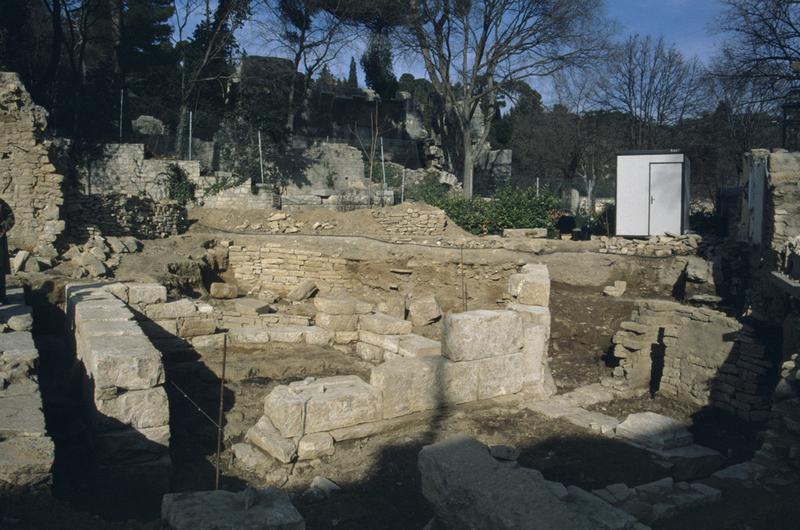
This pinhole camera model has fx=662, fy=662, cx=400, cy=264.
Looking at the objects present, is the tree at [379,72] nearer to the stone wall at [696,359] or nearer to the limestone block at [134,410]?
the stone wall at [696,359]

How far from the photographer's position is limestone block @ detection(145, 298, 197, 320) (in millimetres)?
9430

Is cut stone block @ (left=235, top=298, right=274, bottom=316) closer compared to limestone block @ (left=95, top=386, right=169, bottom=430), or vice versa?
limestone block @ (left=95, top=386, right=169, bottom=430)

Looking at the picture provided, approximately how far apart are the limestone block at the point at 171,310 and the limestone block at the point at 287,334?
4.54 feet

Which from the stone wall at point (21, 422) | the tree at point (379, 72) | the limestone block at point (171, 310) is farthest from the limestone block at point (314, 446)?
the tree at point (379, 72)

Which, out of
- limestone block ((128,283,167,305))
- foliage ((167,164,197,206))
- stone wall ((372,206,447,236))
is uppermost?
foliage ((167,164,197,206))

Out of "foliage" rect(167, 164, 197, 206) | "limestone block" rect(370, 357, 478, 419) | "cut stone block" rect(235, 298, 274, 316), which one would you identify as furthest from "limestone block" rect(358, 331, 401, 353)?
"foliage" rect(167, 164, 197, 206)

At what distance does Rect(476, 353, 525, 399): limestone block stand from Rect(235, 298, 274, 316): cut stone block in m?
5.14

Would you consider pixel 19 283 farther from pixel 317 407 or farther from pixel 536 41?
pixel 536 41

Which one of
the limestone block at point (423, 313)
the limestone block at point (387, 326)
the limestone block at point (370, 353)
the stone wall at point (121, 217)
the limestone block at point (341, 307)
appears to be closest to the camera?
the limestone block at point (370, 353)

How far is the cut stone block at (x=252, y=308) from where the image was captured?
1128 centimetres

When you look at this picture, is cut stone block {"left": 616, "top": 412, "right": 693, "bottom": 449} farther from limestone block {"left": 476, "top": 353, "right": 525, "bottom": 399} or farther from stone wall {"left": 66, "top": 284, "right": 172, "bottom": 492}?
stone wall {"left": 66, "top": 284, "right": 172, "bottom": 492}

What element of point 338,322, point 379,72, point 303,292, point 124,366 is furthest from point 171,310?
point 379,72

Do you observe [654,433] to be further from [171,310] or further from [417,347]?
[171,310]

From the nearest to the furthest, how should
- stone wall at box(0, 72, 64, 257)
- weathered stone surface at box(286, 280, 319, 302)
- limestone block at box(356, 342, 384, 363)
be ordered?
limestone block at box(356, 342, 384, 363), stone wall at box(0, 72, 64, 257), weathered stone surface at box(286, 280, 319, 302)
